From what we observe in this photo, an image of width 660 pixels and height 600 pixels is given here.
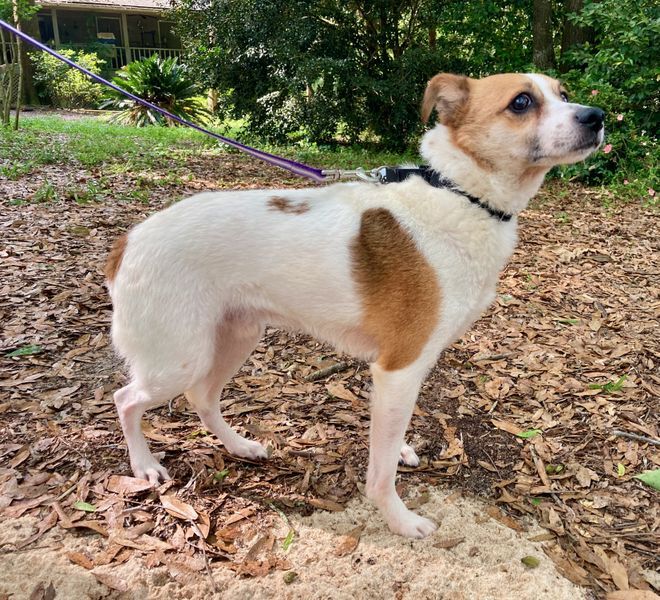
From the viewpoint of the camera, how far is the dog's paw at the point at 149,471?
2771 millimetres

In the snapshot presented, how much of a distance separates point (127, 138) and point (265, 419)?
11.2 meters

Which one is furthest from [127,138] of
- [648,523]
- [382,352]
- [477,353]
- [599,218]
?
[648,523]

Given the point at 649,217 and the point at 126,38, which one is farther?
the point at 126,38

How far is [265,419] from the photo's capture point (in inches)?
→ 134

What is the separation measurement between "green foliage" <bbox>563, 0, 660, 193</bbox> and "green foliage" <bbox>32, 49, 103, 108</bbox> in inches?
767

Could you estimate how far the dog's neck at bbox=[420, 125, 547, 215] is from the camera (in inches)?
98.0

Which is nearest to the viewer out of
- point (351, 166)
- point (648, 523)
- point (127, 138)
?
point (648, 523)

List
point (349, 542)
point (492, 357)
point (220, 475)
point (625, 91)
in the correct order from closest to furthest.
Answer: point (349, 542), point (220, 475), point (492, 357), point (625, 91)

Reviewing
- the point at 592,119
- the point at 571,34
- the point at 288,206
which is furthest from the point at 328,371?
the point at 571,34

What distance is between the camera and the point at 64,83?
2175 centimetres

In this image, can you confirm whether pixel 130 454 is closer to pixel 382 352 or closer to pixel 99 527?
pixel 99 527

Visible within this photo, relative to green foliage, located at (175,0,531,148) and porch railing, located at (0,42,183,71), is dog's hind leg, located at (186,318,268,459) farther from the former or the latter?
porch railing, located at (0,42,183,71)

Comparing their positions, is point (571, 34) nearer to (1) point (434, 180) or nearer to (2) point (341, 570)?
(1) point (434, 180)

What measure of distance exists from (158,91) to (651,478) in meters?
18.7
